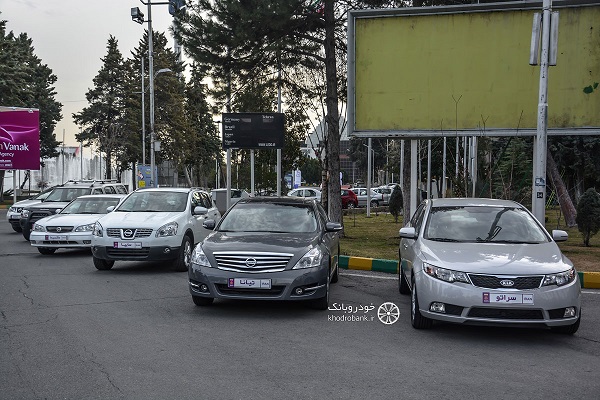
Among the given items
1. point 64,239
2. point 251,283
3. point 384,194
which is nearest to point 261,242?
point 251,283

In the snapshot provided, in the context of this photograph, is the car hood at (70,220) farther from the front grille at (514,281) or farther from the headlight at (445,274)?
the front grille at (514,281)

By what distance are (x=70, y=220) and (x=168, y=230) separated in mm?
3902

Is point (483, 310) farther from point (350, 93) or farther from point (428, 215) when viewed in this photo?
point (350, 93)

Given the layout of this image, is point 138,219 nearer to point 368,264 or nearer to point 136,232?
point 136,232

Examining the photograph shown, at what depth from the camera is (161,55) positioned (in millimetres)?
59500

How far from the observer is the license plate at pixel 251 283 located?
7.71m

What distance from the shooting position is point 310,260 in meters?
7.96

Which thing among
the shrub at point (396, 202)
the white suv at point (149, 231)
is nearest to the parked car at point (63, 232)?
the white suv at point (149, 231)

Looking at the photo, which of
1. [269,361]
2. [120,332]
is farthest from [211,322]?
[269,361]

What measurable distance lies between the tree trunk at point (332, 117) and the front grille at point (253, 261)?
10.7 metres

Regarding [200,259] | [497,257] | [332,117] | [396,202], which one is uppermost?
[332,117]

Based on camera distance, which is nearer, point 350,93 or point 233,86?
point 350,93

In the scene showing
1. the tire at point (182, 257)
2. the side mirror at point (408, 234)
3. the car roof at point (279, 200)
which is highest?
the car roof at point (279, 200)

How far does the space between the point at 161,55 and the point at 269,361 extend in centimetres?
5711
